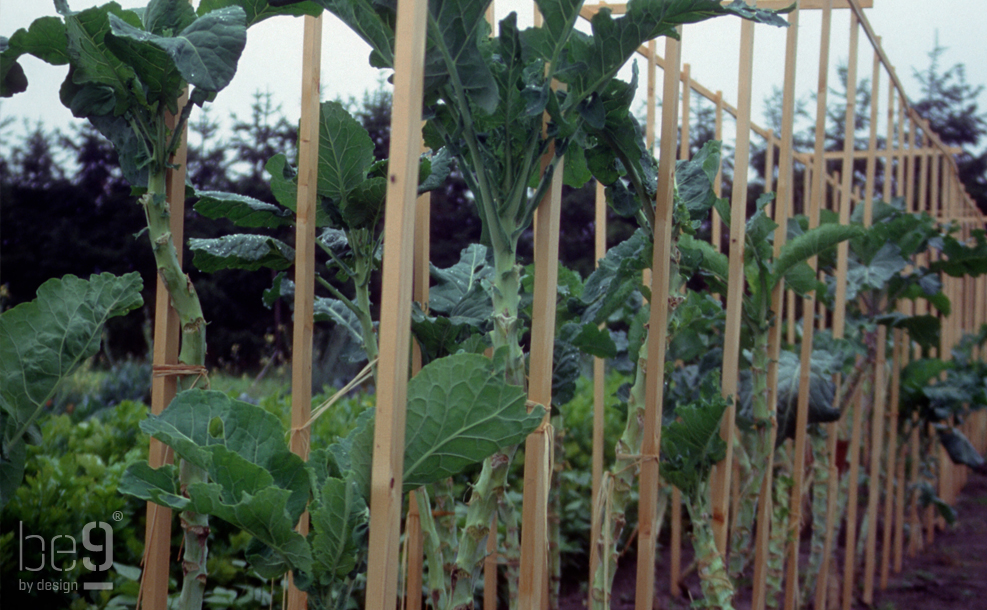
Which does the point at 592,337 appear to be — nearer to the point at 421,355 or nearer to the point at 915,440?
the point at 421,355

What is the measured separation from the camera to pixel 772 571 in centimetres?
201

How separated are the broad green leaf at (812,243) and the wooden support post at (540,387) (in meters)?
0.91

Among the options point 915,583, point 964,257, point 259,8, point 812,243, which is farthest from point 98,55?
point 915,583

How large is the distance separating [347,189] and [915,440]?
371 cm

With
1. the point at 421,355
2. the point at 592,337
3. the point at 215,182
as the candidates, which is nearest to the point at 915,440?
the point at 592,337

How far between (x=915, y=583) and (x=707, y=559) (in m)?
2.30

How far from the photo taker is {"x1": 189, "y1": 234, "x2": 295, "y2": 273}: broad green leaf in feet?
3.67

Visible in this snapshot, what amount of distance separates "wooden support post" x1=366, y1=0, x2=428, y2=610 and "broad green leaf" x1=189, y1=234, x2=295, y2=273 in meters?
0.46

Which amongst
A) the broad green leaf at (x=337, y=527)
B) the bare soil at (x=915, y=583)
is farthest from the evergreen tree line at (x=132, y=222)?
the broad green leaf at (x=337, y=527)

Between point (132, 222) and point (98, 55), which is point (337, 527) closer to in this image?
point (98, 55)

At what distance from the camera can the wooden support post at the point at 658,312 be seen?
1.27 m

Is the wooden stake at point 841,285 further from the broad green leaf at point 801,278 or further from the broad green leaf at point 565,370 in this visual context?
the broad green leaf at point 565,370

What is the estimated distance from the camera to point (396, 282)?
A: 0.70 m

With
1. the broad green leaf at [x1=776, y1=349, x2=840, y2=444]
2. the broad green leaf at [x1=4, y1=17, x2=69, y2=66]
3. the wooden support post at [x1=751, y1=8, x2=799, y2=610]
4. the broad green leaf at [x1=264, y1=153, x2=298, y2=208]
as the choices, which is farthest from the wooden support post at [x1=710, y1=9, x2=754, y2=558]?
Result: the broad green leaf at [x1=4, y1=17, x2=69, y2=66]
